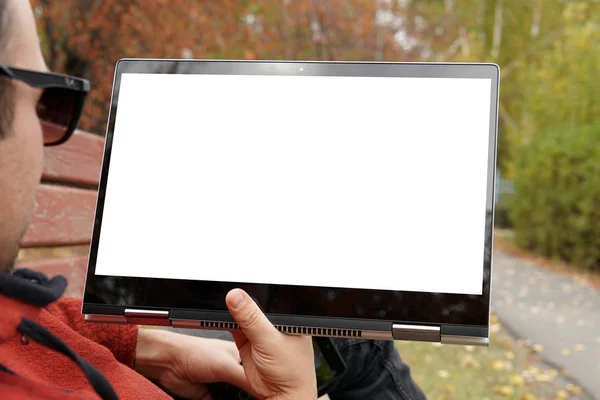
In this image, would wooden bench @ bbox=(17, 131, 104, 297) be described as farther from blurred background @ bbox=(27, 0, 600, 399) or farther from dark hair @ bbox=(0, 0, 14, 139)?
blurred background @ bbox=(27, 0, 600, 399)

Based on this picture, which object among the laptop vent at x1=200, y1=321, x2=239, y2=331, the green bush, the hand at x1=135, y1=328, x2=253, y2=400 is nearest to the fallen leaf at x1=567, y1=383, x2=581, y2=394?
the hand at x1=135, y1=328, x2=253, y2=400

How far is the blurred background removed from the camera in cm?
470

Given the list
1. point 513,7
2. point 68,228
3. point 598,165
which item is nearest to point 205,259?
point 68,228

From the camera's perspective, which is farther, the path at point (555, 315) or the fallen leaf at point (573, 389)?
the path at point (555, 315)

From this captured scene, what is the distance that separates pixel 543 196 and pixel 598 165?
1556 mm

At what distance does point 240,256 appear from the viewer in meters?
1.14

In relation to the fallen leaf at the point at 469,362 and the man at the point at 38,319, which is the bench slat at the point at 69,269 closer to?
the man at the point at 38,319

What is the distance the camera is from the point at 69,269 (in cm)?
249

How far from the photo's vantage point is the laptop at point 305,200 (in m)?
1.11

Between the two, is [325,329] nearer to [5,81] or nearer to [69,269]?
[5,81]

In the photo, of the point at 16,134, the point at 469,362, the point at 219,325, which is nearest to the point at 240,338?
the point at 219,325

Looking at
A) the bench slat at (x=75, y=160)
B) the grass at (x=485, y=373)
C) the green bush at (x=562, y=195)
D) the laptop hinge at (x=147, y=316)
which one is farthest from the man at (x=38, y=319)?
the green bush at (x=562, y=195)

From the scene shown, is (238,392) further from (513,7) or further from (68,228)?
(513,7)

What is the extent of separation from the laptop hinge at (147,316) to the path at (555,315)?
3.70 meters
